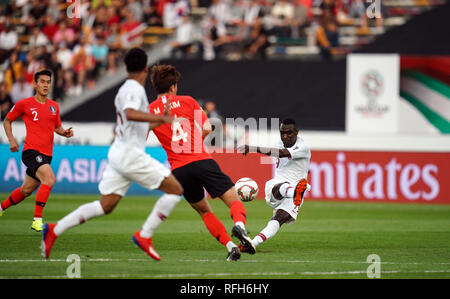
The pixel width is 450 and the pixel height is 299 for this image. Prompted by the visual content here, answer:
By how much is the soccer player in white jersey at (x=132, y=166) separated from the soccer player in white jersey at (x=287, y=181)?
2114 mm

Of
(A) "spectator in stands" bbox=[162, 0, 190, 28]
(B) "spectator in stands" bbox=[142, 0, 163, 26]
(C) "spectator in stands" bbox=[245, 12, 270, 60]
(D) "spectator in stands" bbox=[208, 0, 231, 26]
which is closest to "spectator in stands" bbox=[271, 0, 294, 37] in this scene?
(C) "spectator in stands" bbox=[245, 12, 270, 60]

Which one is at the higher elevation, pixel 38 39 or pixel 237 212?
pixel 38 39

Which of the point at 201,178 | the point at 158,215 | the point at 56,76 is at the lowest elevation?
the point at 56,76

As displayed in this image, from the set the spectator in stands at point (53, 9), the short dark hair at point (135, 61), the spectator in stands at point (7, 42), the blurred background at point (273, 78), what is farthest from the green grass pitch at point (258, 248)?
the spectator in stands at point (53, 9)

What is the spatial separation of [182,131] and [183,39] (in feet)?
59.1

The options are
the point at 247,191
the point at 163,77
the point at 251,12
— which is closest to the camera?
the point at 163,77

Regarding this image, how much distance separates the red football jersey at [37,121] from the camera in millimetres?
13711

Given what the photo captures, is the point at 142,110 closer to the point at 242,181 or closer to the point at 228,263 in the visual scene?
the point at 228,263

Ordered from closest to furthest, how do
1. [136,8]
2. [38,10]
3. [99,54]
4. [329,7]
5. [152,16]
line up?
[329,7] → [99,54] → [136,8] → [152,16] → [38,10]

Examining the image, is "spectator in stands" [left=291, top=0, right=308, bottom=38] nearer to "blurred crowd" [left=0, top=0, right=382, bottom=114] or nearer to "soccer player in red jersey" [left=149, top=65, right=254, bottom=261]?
"blurred crowd" [left=0, top=0, right=382, bottom=114]

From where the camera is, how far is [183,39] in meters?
27.9

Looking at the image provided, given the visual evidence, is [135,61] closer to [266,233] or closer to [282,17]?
[266,233]

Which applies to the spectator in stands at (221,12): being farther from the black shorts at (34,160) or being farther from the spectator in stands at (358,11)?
the black shorts at (34,160)

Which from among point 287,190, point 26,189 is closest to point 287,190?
point 287,190
